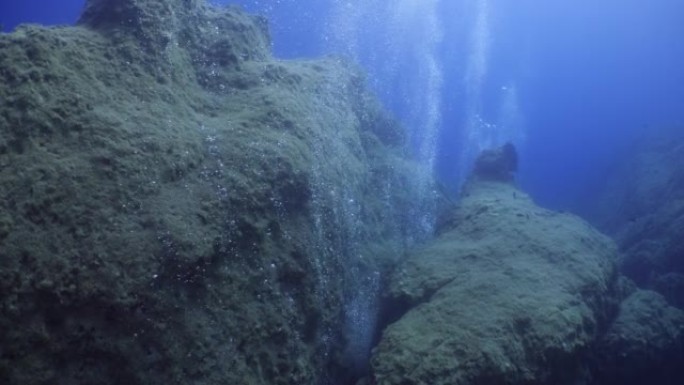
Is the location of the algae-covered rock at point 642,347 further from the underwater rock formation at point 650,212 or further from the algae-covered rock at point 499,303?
the underwater rock formation at point 650,212

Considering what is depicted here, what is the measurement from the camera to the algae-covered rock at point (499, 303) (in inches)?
187

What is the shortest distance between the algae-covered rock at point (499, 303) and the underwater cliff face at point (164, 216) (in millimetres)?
898

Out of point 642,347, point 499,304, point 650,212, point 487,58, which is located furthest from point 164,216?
point 487,58

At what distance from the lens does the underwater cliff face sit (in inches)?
127

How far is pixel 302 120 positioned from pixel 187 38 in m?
1.89

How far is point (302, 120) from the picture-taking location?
6309mm

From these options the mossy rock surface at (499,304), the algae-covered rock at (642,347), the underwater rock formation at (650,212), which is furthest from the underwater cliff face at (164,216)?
the underwater rock formation at (650,212)

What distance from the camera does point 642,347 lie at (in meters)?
6.94

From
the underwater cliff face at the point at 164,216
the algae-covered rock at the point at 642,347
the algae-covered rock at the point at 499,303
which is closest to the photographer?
the underwater cliff face at the point at 164,216

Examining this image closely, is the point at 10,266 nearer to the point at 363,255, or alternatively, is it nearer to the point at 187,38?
the point at 187,38

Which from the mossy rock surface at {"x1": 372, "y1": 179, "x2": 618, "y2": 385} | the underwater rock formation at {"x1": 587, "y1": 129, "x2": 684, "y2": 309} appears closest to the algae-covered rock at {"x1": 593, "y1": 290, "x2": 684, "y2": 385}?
the mossy rock surface at {"x1": 372, "y1": 179, "x2": 618, "y2": 385}

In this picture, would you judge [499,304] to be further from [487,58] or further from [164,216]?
[487,58]

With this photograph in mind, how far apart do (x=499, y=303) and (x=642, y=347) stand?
3.24 metres

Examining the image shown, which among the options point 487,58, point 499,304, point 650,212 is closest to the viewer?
point 499,304
